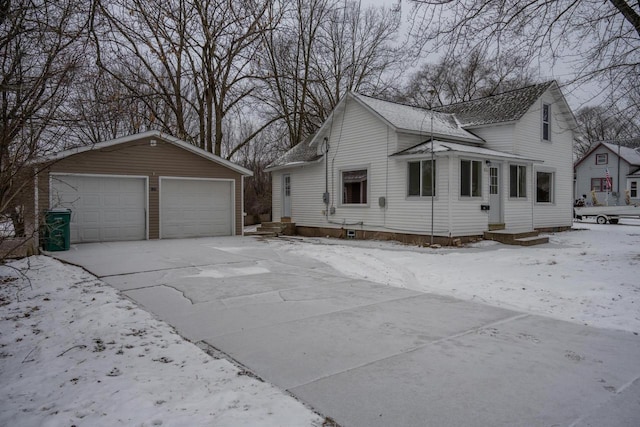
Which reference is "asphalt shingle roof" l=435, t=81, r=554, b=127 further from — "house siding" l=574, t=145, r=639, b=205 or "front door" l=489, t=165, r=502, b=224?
"house siding" l=574, t=145, r=639, b=205

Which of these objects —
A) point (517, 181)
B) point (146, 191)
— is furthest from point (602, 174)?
point (146, 191)

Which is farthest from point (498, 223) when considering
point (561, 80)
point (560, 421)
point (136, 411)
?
point (136, 411)

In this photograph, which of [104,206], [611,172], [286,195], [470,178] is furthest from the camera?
[611,172]

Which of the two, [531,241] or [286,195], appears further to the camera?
[286,195]

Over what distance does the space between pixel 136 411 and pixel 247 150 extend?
30.3 metres

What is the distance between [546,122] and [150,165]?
15.4 metres

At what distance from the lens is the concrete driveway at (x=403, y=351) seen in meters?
3.02

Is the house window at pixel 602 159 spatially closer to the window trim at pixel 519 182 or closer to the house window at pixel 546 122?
the house window at pixel 546 122

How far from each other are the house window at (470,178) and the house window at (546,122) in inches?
207

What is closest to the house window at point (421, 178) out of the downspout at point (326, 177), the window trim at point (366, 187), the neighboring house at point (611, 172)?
the window trim at point (366, 187)

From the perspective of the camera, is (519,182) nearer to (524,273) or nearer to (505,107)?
(505,107)

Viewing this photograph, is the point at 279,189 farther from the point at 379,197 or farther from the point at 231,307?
the point at 231,307

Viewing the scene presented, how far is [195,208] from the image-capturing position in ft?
52.7

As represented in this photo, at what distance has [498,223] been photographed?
1470 cm
